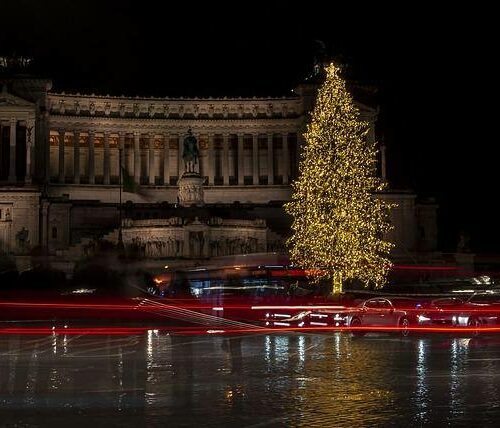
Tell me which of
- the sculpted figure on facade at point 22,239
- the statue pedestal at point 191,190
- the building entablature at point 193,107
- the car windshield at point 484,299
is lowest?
the car windshield at point 484,299

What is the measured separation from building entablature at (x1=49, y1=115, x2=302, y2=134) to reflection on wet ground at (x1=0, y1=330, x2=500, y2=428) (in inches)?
3110

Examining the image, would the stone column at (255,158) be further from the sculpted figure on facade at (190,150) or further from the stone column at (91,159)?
the stone column at (91,159)

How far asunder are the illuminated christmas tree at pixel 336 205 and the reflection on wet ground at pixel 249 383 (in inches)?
798

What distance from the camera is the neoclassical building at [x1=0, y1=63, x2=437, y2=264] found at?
93375 millimetres

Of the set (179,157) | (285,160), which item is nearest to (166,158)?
(179,157)

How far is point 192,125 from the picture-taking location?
114 metres

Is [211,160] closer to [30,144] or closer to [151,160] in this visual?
[151,160]

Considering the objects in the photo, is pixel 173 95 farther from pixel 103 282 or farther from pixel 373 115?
pixel 103 282

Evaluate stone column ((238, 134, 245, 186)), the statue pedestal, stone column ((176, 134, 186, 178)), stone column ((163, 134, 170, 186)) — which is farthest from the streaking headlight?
stone column ((176, 134, 186, 178))

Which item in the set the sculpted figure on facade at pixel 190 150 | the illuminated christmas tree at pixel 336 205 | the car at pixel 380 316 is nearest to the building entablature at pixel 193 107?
the sculpted figure on facade at pixel 190 150

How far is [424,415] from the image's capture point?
1738 centimetres

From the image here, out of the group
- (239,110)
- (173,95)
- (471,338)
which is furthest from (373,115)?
(471,338)

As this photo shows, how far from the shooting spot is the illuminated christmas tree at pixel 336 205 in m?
54.7

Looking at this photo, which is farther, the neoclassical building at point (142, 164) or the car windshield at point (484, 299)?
the neoclassical building at point (142, 164)
